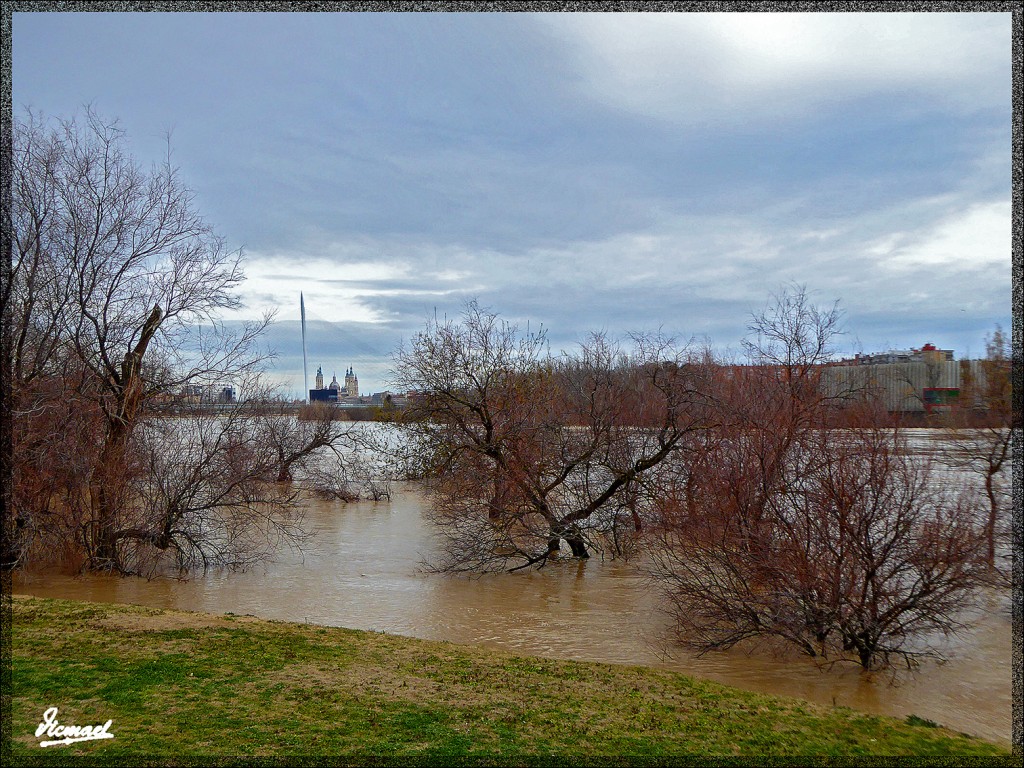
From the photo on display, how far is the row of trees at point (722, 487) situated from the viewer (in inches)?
427

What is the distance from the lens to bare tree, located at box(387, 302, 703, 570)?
18938 mm

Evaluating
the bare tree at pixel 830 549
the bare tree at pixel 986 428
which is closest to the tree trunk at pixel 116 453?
the bare tree at pixel 830 549

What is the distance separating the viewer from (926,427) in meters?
16.7

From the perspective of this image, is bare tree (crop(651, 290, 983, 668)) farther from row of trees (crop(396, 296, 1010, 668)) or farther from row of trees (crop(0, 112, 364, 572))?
row of trees (crop(0, 112, 364, 572))

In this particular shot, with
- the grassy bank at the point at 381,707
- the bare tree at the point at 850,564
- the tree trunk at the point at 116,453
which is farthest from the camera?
the tree trunk at the point at 116,453

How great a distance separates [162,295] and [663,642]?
13518 mm

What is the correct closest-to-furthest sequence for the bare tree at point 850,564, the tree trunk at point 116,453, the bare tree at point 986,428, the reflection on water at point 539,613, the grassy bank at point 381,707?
the grassy bank at point 381,707 < the reflection on water at point 539,613 < the bare tree at point 850,564 < the bare tree at point 986,428 < the tree trunk at point 116,453

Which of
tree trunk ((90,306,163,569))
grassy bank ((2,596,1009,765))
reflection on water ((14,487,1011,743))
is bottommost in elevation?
reflection on water ((14,487,1011,743))

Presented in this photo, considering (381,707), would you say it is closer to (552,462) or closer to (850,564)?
(850,564)

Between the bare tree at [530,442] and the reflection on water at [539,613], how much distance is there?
99 centimetres

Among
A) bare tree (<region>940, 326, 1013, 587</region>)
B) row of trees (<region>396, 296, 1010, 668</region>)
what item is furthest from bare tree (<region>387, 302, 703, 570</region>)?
bare tree (<region>940, 326, 1013, 587</region>)

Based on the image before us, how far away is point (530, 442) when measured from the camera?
65.4 ft

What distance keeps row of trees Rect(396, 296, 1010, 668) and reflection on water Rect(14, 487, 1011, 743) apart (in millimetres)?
564

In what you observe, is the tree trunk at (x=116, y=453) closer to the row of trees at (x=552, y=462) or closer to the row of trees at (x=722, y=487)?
the row of trees at (x=552, y=462)
